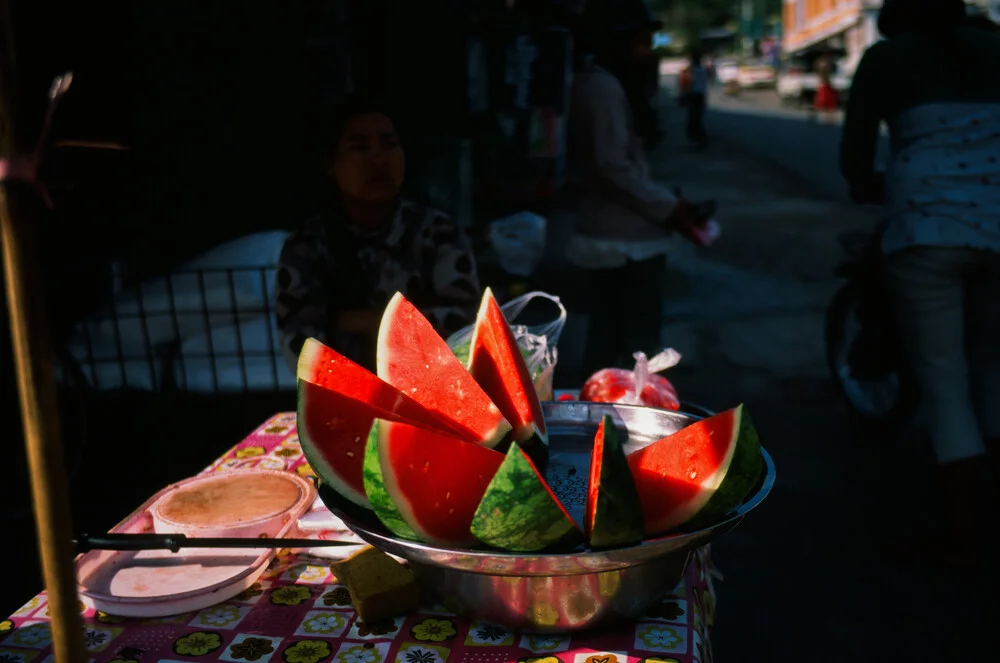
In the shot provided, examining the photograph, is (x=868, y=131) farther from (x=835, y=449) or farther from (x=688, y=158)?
(x=688, y=158)

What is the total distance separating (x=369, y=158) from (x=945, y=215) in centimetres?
240

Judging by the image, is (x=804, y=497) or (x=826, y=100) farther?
(x=826, y=100)

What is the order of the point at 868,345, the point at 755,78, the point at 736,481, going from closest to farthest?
the point at 736,481 → the point at 868,345 → the point at 755,78

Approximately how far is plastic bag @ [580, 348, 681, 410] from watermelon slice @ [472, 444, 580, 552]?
0.86m

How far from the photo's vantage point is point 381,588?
A: 1.41 m

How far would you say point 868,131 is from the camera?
12.6ft

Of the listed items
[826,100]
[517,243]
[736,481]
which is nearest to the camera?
[736,481]

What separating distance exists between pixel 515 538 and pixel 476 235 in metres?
5.58

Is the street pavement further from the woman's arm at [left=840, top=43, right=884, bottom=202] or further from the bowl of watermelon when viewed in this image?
the bowl of watermelon

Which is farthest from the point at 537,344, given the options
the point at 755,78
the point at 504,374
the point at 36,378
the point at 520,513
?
the point at 755,78

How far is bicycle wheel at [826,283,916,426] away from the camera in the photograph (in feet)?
16.2

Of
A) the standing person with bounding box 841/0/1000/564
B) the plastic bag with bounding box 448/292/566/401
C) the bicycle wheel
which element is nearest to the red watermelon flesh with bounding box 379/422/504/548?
the plastic bag with bounding box 448/292/566/401

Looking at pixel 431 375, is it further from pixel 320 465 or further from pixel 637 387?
pixel 637 387

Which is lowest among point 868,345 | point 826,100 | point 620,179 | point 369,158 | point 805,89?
point 868,345
